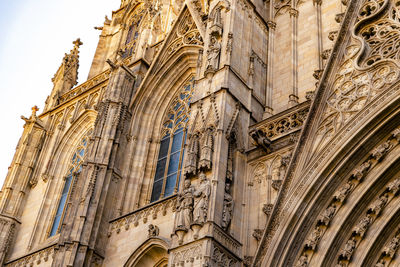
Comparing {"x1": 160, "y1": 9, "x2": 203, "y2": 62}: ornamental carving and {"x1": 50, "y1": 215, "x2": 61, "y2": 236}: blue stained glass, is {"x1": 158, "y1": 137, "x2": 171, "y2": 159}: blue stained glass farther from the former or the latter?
{"x1": 50, "y1": 215, "x2": 61, "y2": 236}: blue stained glass

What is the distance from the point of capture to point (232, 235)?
470 inches

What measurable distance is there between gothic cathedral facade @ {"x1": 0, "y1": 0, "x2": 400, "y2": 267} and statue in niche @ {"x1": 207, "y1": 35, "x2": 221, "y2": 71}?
0.04 meters

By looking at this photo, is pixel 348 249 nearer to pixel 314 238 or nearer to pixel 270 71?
pixel 314 238

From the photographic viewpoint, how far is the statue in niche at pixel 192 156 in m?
12.5

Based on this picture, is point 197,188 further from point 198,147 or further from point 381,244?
point 381,244

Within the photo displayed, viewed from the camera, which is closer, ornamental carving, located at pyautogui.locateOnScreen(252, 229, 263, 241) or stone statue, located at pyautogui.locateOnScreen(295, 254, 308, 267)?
stone statue, located at pyautogui.locateOnScreen(295, 254, 308, 267)

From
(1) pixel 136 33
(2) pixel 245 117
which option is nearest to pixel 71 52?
(1) pixel 136 33

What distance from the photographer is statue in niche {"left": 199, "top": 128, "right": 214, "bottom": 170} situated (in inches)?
486

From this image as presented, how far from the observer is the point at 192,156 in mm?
12781

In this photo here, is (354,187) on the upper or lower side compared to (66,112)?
lower

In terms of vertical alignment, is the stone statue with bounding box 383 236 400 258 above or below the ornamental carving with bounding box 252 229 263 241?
below

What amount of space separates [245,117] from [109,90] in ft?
20.7

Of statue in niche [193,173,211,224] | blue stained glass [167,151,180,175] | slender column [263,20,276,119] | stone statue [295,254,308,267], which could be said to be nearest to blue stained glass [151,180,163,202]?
blue stained glass [167,151,180,175]

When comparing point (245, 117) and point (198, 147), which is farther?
point (245, 117)
